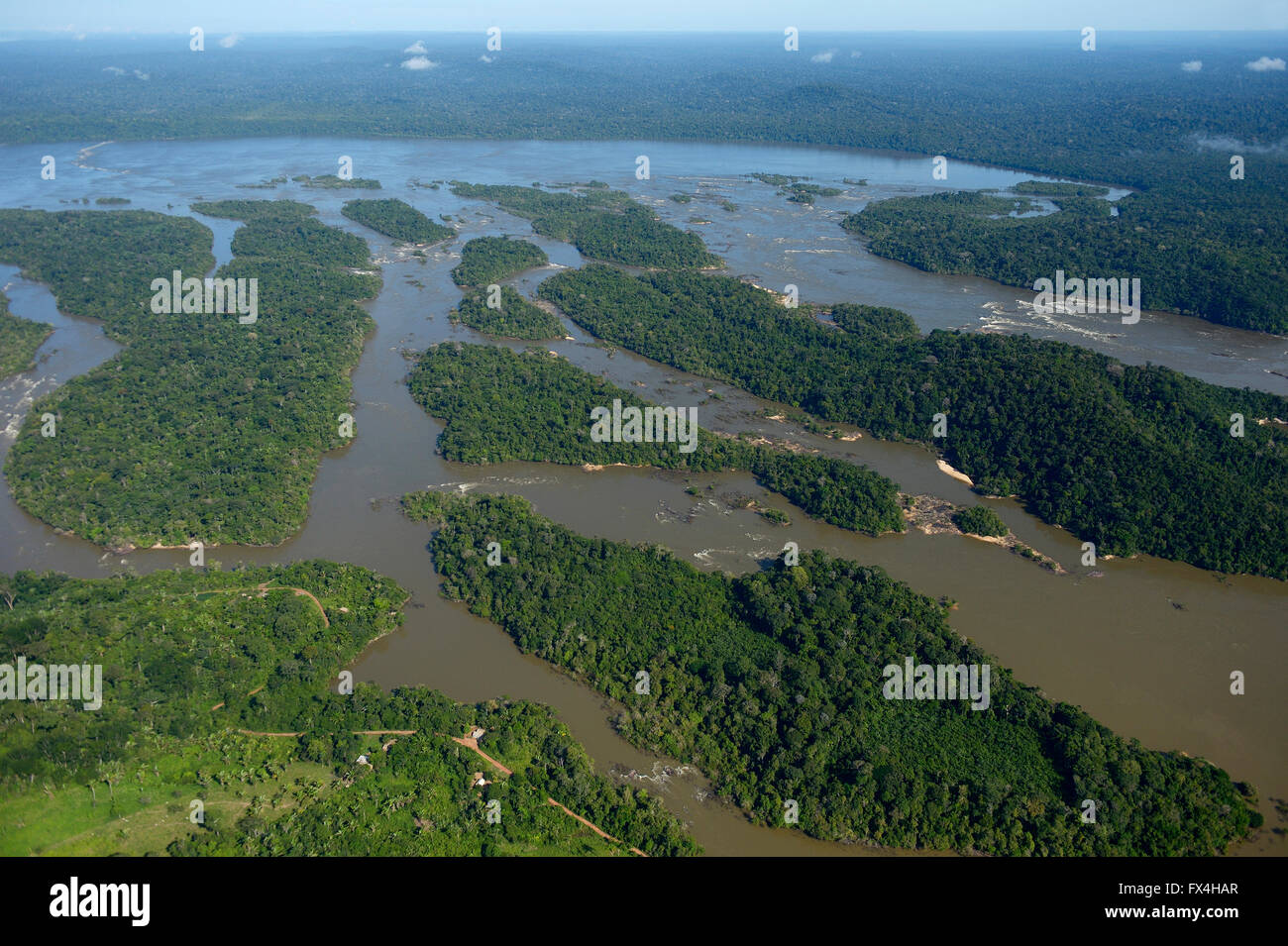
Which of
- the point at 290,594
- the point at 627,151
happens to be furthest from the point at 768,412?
the point at 627,151

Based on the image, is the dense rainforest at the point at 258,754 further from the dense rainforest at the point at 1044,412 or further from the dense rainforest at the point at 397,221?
the dense rainforest at the point at 397,221

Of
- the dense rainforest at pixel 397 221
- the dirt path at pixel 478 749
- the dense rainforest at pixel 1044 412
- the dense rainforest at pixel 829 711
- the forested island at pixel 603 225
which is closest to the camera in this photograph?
the dense rainforest at pixel 829 711

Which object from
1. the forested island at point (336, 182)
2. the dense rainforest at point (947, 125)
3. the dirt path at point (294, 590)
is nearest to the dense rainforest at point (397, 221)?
the forested island at point (336, 182)

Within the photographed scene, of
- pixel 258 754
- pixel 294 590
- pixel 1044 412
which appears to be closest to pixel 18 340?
pixel 294 590

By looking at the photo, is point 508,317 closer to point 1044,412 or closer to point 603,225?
point 603,225

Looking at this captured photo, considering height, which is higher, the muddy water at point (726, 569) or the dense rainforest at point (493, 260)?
the dense rainforest at point (493, 260)
